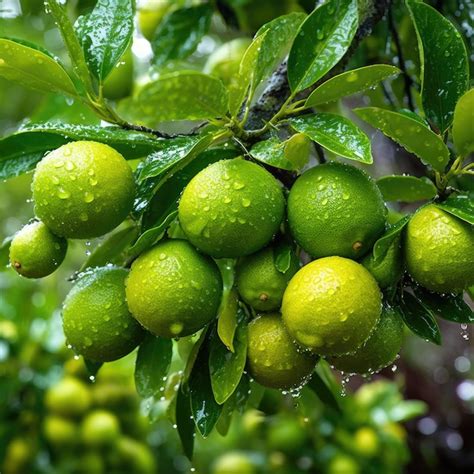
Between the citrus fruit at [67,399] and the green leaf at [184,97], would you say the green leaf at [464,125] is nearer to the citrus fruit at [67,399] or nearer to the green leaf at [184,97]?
the green leaf at [184,97]

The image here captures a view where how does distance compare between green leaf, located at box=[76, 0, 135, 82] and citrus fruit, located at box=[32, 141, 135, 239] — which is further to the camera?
green leaf, located at box=[76, 0, 135, 82]

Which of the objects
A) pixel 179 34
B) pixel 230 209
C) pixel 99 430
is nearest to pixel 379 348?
pixel 230 209

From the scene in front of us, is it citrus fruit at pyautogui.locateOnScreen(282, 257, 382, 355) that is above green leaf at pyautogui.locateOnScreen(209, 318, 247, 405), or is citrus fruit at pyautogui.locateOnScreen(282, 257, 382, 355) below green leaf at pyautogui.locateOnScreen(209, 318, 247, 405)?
above

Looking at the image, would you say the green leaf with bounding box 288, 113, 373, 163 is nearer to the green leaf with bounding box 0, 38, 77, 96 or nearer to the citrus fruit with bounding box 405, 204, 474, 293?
the citrus fruit with bounding box 405, 204, 474, 293

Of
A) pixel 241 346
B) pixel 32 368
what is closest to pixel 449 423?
pixel 32 368

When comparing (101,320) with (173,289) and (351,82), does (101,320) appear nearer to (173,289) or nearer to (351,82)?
(173,289)

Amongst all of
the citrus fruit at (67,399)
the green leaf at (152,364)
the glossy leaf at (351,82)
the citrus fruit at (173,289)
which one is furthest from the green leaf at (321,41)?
the citrus fruit at (67,399)

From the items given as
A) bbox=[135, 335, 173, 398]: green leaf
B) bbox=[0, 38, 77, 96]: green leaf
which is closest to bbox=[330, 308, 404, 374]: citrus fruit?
bbox=[135, 335, 173, 398]: green leaf
